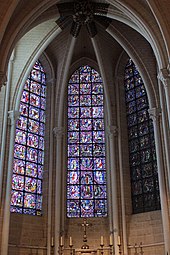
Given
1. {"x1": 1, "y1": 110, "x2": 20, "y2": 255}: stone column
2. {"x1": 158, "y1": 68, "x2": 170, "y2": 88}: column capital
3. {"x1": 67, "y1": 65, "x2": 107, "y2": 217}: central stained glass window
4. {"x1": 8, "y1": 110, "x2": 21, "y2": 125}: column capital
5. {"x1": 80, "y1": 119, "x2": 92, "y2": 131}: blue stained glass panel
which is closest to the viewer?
{"x1": 158, "y1": 68, "x2": 170, "y2": 88}: column capital

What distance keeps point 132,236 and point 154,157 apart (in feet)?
10.1

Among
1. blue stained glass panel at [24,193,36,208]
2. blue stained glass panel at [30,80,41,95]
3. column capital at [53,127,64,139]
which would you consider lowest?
blue stained glass panel at [24,193,36,208]

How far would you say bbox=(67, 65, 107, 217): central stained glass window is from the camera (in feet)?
55.5

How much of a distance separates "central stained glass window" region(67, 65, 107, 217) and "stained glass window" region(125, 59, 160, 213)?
4.02ft

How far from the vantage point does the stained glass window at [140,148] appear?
1625 cm

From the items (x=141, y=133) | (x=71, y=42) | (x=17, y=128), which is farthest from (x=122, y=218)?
(x=71, y=42)

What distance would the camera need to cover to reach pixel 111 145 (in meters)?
17.2

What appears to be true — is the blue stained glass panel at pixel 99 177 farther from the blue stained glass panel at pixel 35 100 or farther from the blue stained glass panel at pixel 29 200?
the blue stained glass panel at pixel 35 100

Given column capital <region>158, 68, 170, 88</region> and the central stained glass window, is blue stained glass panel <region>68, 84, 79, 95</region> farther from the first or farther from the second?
column capital <region>158, 68, 170, 88</region>

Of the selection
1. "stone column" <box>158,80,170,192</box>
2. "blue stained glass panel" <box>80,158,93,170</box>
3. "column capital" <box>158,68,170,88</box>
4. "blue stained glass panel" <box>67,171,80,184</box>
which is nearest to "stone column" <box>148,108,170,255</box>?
"stone column" <box>158,80,170,192</box>

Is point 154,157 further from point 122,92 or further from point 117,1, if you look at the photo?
point 117,1

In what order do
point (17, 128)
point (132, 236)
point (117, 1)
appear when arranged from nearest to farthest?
point (117, 1)
point (132, 236)
point (17, 128)

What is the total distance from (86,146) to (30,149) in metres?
2.38

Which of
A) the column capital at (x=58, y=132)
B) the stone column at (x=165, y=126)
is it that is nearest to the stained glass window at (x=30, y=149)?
the column capital at (x=58, y=132)
